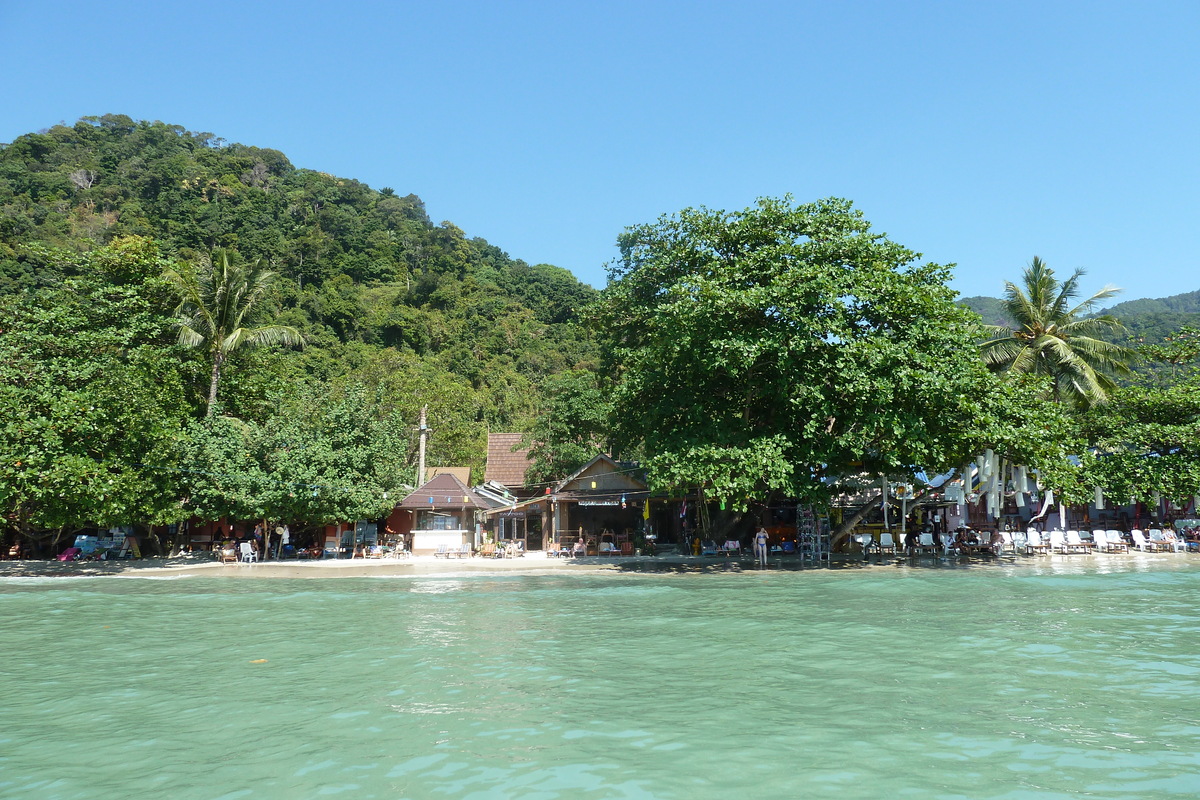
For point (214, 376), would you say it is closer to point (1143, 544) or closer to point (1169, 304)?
point (1143, 544)

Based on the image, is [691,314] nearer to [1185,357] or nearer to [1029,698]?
[1029,698]

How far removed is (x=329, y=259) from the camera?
249 ft

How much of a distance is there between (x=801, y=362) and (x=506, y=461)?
61.3 ft

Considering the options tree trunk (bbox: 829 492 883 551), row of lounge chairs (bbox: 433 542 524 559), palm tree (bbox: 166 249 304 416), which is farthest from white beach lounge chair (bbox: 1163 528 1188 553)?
palm tree (bbox: 166 249 304 416)

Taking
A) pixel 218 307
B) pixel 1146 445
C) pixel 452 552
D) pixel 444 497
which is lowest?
pixel 452 552

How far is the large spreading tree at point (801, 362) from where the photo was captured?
19.5 m

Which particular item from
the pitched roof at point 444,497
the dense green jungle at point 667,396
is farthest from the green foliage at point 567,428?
the pitched roof at point 444,497

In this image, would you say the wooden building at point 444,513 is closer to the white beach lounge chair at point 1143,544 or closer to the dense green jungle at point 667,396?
the dense green jungle at point 667,396

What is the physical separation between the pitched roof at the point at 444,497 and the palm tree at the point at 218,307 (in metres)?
7.36

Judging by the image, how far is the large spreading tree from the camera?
64.1 ft

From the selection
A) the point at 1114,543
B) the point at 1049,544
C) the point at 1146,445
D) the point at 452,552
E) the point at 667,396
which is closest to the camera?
the point at 667,396

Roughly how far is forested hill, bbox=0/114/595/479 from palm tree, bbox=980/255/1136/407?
29.1 metres

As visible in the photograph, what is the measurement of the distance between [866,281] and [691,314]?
14.2 feet

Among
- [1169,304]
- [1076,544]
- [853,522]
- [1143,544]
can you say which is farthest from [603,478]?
[1169,304]
